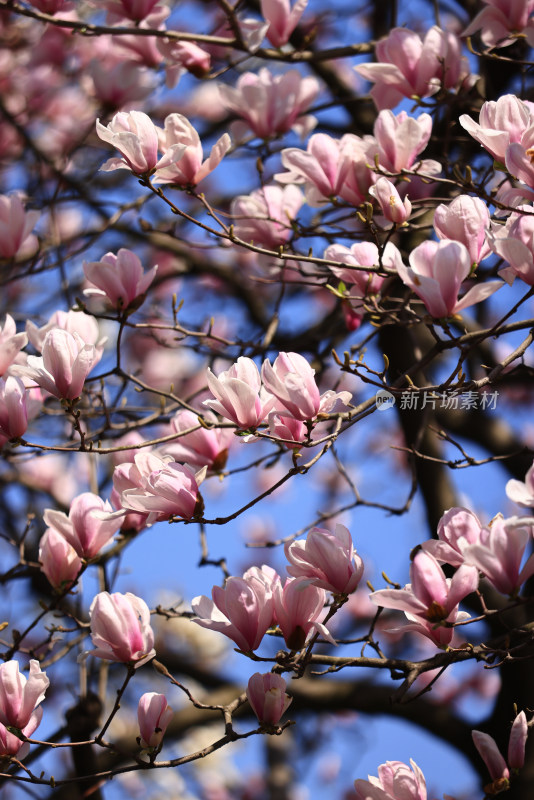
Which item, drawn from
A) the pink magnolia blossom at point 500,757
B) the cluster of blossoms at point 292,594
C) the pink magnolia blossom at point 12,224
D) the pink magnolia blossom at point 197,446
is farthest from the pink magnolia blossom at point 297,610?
the pink magnolia blossom at point 12,224

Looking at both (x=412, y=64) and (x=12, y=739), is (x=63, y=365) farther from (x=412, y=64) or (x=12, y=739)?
(x=412, y=64)

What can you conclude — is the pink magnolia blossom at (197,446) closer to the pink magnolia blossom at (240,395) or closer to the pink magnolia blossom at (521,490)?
the pink magnolia blossom at (240,395)

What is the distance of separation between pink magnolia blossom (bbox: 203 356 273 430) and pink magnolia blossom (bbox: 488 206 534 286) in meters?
0.47

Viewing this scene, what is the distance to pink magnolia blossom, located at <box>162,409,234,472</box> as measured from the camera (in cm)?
190

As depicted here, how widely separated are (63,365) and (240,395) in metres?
0.37

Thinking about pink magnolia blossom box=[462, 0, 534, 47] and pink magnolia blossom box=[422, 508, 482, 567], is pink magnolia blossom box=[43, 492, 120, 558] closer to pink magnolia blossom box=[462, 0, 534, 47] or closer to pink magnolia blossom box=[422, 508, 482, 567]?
pink magnolia blossom box=[422, 508, 482, 567]

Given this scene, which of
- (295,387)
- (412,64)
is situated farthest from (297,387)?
(412,64)

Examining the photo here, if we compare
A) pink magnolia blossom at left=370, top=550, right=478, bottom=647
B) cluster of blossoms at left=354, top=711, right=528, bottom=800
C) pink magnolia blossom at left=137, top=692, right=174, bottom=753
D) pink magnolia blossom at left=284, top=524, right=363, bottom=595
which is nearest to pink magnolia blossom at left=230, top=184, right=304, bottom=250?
pink magnolia blossom at left=284, top=524, right=363, bottom=595

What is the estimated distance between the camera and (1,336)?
1787 millimetres

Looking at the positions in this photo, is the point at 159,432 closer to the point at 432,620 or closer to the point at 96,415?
the point at 96,415

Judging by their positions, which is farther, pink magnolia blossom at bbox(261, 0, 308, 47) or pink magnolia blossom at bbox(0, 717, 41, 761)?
pink magnolia blossom at bbox(261, 0, 308, 47)

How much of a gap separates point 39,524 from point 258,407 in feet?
6.82

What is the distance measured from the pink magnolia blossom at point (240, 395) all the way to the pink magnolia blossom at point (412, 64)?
0.97 metres

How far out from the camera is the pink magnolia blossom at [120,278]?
1.83 m
